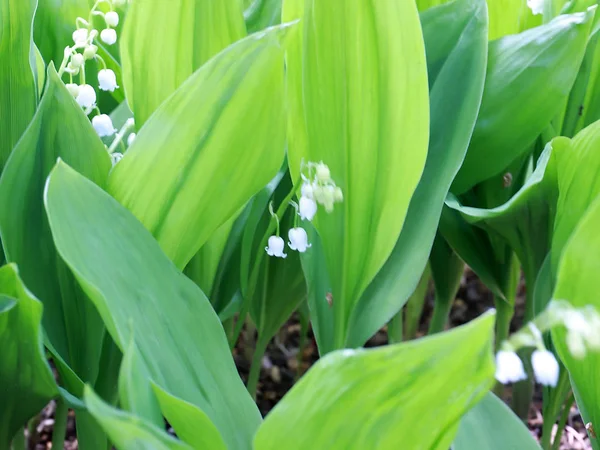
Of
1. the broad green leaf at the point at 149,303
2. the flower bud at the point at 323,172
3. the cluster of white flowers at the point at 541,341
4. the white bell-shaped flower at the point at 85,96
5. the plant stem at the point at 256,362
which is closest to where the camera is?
the cluster of white flowers at the point at 541,341

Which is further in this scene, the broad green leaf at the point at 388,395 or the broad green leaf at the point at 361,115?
the broad green leaf at the point at 361,115

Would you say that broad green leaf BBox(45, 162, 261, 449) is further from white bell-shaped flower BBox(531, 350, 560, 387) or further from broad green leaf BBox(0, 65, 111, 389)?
white bell-shaped flower BBox(531, 350, 560, 387)

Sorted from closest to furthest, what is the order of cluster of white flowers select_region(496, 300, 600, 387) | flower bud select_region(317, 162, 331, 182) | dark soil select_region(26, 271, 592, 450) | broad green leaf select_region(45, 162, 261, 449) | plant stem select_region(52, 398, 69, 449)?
cluster of white flowers select_region(496, 300, 600, 387) → broad green leaf select_region(45, 162, 261, 449) → flower bud select_region(317, 162, 331, 182) → plant stem select_region(52, 398, 69, 449) → dark soil select_region(26, 271, 592, 450)

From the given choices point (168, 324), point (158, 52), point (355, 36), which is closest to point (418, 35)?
point (355, 36)

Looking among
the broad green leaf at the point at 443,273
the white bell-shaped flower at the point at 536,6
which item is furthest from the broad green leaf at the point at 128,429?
the white bell-shaped flower at the point at 536,6

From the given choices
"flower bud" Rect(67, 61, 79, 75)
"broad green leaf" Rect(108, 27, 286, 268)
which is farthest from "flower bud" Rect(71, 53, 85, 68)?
"broad green leaf" Rect(108, 27, 286, 268)

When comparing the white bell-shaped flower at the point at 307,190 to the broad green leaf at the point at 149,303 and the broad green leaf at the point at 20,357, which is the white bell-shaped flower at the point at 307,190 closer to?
the broad green leaf at the point at 149,303

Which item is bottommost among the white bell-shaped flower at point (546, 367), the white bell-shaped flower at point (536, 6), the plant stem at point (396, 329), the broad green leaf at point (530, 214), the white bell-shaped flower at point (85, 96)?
the plant stem at point (396, 329)

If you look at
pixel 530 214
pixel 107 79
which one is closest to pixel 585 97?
pixel 530 214
